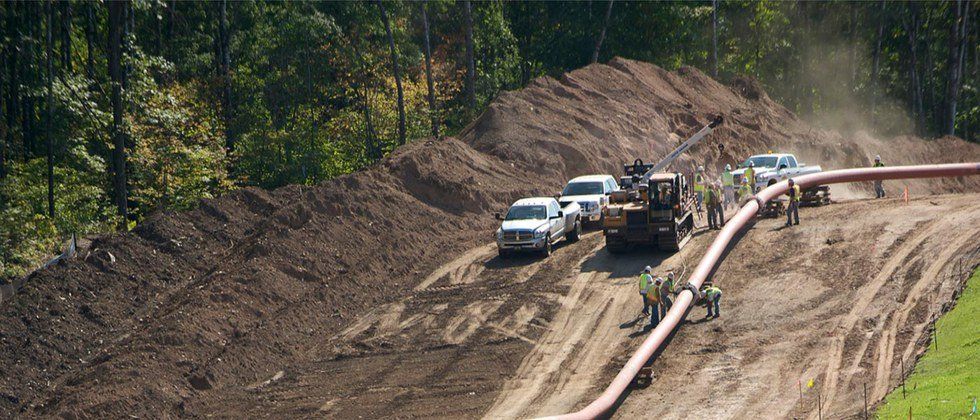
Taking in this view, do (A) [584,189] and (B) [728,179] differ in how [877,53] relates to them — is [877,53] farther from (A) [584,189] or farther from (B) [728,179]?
(A) [584,189]

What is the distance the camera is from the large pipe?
21031 mm

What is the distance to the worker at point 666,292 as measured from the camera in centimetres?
2588

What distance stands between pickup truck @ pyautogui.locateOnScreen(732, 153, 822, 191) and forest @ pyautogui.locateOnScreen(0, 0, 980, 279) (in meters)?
18.8

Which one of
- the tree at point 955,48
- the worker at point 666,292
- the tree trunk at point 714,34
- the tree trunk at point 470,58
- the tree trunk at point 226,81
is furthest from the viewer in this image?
the tree trunk at point 714,34

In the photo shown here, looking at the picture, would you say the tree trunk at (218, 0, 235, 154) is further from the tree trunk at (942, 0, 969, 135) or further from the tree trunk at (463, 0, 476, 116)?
the tree trunk at (942, 0, 969, 135)

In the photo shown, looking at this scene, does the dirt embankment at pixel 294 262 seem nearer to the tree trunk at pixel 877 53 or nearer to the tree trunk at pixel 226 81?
the tree trunk at pixel 226 81

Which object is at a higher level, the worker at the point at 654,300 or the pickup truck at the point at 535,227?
the pickup truck at the point at 535,227

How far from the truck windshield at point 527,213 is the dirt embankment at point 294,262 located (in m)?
2.74

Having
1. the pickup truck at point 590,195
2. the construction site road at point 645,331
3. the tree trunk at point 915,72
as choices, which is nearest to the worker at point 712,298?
the construction site road at point 645,331

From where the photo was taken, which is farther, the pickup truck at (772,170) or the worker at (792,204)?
the pickup truck at (772,170)

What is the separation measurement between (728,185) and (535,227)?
870 cm

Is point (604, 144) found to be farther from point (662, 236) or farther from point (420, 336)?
point (420, 336)

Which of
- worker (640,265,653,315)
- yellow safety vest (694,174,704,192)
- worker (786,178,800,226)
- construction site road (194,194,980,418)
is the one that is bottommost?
construction site road (194,194,980,418)

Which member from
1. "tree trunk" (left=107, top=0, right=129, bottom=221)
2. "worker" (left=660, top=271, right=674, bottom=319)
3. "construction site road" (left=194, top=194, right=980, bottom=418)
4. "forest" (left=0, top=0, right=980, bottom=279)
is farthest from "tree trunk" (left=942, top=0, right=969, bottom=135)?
"tree trunk" (left=107, top=0, right=129, bottom=221)
